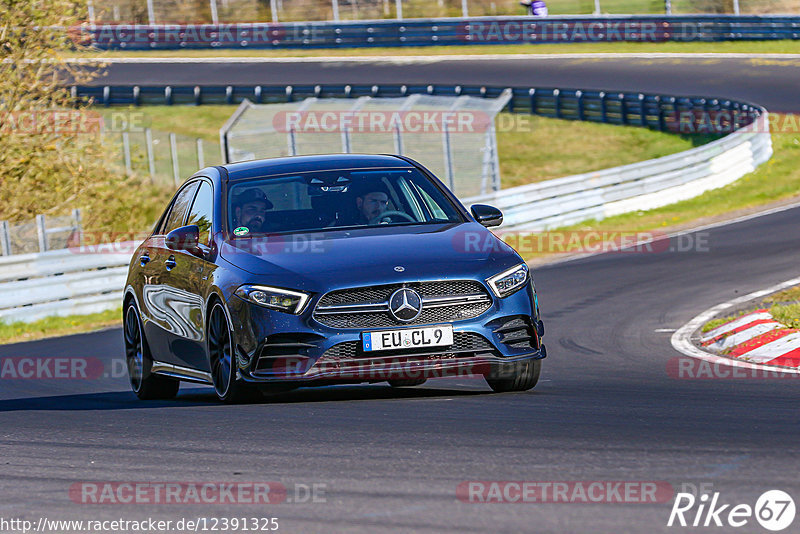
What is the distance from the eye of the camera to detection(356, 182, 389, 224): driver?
30.2ft

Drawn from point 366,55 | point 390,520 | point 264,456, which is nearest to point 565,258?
point 264,456

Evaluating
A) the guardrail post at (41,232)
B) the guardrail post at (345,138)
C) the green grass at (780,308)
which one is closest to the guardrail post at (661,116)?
the guardrail post at (345,138)

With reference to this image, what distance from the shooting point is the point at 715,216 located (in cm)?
2436

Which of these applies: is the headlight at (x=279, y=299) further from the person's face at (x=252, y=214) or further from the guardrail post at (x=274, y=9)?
the guardrail post at (x=274, y=9)

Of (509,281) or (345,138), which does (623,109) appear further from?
(509,281)

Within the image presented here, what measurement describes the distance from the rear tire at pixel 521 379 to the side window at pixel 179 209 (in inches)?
109

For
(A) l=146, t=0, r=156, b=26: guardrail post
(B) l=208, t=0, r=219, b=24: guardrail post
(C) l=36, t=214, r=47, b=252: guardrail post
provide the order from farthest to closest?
1. (A) l=146, t=0, r=156, b=26: guardrail post
2. (B) l=208, t=0, r=219, b=24: guardrail post
3. (C) l=36, t=214, r=47, b=252: guardrail post

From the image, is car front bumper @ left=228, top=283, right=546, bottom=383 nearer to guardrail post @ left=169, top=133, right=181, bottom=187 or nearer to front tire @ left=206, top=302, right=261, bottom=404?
front tire @ left=206, top=302, right=261, bottom=404

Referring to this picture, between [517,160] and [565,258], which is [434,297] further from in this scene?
[517,160]

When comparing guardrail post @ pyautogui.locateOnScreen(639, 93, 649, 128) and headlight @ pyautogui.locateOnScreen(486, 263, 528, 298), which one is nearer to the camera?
headlight @ pyautogui.locateOnScreen(486, 263, 528, 298)

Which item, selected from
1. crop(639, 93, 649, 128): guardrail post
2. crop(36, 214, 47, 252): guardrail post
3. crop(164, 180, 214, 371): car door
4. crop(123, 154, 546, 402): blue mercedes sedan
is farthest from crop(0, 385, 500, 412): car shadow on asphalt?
crop(639, 93, 649, 128): guardrail post

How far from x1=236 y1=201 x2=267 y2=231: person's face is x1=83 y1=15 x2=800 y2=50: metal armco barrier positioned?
39.2 metres

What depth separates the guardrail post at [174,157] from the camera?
30516mm

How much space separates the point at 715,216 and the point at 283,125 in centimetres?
815
